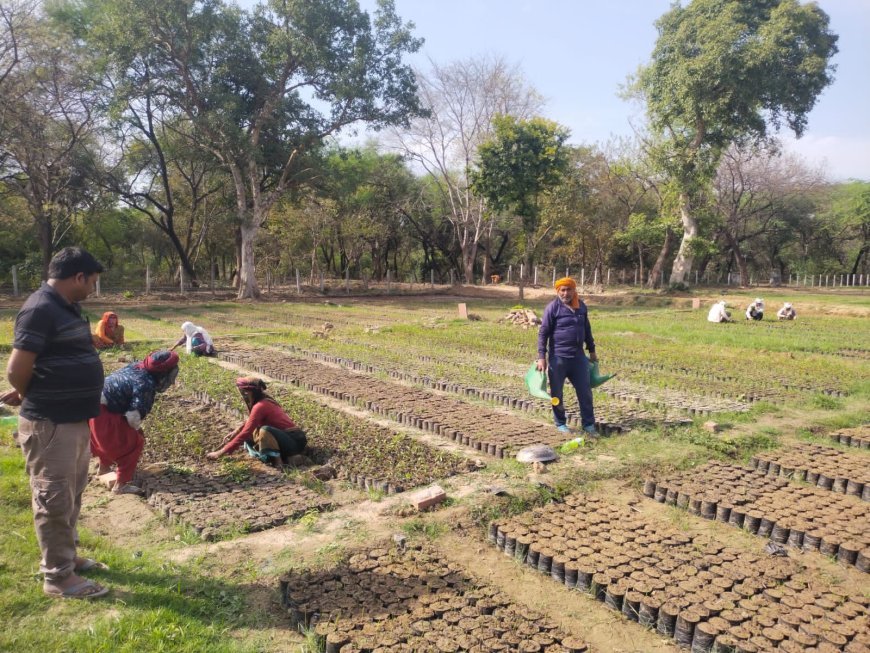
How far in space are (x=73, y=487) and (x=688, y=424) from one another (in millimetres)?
6547

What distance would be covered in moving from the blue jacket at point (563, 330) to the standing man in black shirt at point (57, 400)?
15.2 ft

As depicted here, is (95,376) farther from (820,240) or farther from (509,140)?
(820,240)

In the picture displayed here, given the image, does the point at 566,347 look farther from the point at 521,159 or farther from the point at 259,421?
the point at 521,159

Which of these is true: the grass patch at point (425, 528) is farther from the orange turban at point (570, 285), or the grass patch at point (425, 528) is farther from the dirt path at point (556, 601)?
the orange turban at point (570, 285)

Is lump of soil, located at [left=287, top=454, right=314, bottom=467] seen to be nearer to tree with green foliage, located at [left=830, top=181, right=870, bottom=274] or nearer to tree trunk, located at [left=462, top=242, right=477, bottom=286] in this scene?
tree trunk, located at [left=462, top=242, right=477, bottom=286]

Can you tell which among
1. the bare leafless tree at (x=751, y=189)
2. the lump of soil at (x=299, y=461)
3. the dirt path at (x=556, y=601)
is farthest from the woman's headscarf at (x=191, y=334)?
the bare leafless tree at (x=751, y=189)

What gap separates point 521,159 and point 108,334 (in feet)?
65.4

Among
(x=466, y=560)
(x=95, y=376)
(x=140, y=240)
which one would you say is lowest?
(x=466, y=560)

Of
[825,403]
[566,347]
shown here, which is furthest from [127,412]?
[825,403]

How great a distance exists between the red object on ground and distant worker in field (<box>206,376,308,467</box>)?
0.85 meters

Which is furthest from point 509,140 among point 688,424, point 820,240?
point 820,240

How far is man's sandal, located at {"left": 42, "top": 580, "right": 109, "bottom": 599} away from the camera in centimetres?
359

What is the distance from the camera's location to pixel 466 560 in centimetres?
422

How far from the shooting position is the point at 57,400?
3.52 metres
